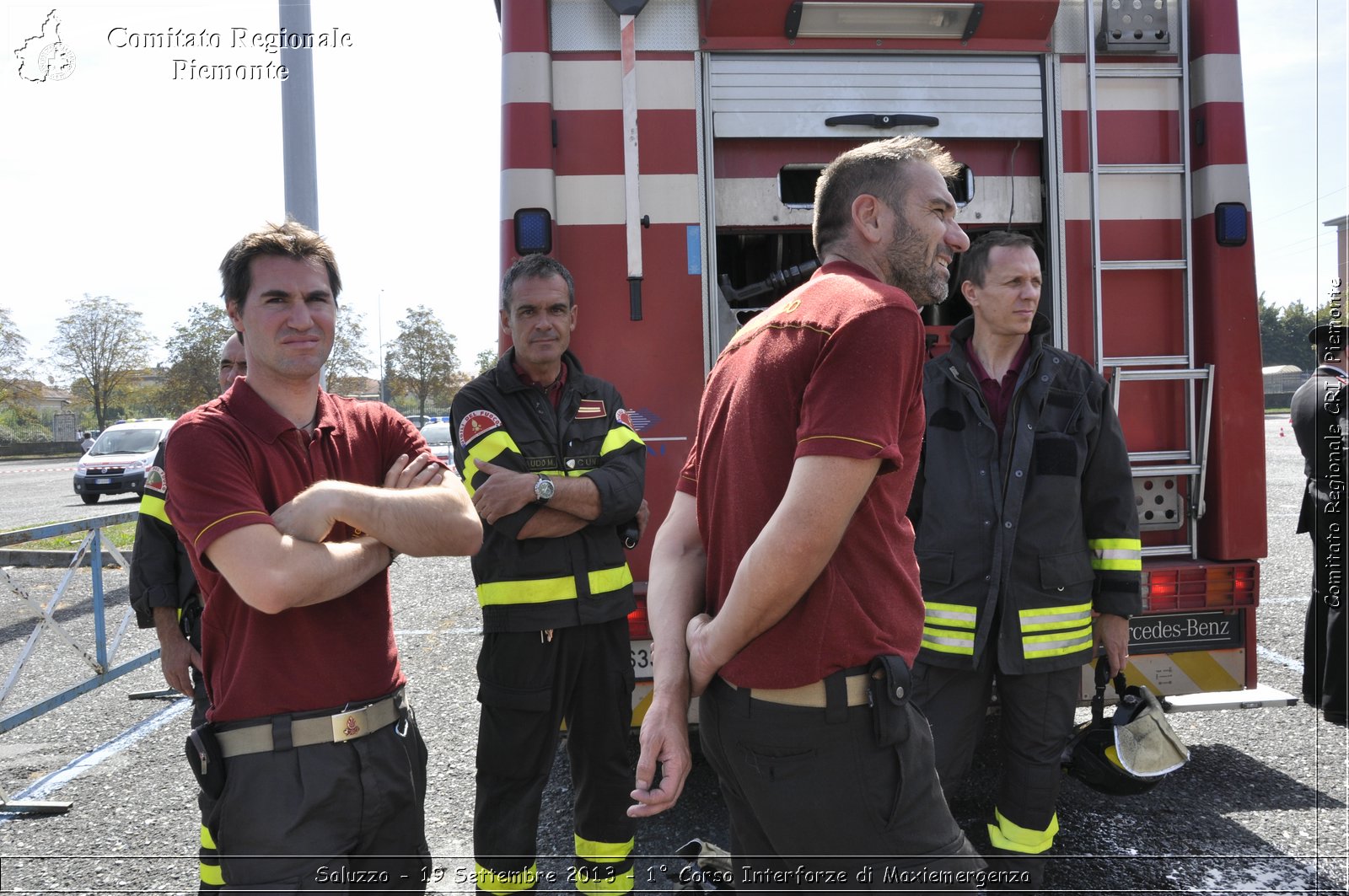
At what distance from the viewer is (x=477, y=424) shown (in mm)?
3154

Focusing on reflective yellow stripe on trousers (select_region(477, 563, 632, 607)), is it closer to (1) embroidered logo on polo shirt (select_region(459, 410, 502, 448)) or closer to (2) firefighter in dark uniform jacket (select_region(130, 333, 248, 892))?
(1) embroidered logo on polo shirt (select_region(459, 410, 502, 448))

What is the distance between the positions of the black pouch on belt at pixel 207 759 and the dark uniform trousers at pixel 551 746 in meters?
1.15

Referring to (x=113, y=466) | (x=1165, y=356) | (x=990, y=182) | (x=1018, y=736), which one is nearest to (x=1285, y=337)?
(x=1165, y=356)

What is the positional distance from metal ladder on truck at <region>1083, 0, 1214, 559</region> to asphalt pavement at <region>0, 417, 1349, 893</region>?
3.61 ft

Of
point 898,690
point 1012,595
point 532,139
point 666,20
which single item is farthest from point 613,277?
point 898,690

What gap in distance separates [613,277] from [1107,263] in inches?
75.9

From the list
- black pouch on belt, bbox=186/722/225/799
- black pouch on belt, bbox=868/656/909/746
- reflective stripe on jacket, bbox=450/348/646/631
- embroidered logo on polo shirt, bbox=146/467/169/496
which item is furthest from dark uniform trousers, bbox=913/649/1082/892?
embroidered logo on polo shirt, bbox=146/467/169/496

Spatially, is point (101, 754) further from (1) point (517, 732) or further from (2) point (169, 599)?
(1) point (517, 732)

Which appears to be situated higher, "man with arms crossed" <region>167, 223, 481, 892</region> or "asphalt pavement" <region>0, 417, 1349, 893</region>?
"man with arms crossed" <region>167, 223, 481, 892</region>

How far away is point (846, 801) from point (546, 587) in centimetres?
162

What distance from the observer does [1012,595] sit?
2.96 m

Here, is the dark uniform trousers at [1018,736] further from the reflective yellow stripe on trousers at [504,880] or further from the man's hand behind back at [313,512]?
the man's hand behind back at [313,512]

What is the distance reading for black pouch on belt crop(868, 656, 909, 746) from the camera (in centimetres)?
160

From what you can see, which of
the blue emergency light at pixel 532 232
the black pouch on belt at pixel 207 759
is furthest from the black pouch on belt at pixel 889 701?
the blue emergency light at pixel 532 232
